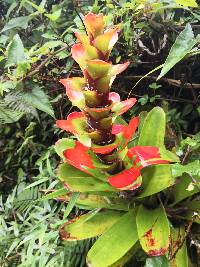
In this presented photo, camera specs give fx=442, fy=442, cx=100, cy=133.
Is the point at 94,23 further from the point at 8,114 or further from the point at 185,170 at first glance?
the point at 8,114

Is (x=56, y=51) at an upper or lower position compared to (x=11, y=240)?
upper

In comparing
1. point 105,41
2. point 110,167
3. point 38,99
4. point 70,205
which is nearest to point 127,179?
point 110,167

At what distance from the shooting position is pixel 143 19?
177 cm

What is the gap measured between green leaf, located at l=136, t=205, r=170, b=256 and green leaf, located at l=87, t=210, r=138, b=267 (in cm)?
4

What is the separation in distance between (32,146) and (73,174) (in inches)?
30.1

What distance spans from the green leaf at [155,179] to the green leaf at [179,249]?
155 millimetres

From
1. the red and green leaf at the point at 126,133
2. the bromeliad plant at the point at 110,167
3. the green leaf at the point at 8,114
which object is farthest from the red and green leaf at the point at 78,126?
the green leaf at the point at 8,114

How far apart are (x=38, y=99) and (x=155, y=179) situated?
1.92 feet

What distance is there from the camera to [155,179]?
1.32 meters

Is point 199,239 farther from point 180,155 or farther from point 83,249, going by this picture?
point 83,249

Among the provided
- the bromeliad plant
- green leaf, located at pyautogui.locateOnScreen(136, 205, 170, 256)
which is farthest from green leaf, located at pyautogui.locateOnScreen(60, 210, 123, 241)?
green leaf, located at pyautogui.locateOnScreen(136, 205, 170, 256)

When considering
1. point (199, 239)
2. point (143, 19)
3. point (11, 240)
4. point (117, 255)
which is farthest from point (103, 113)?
point (11, 240)

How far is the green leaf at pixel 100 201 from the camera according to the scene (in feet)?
4.64

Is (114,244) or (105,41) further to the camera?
(114,244)
